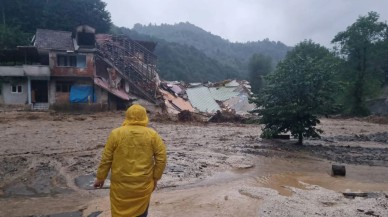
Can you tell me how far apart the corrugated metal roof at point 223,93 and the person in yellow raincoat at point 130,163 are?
35718 millimetres

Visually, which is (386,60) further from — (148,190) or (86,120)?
(148,190)

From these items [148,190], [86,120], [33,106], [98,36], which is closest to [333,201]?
[148,190]

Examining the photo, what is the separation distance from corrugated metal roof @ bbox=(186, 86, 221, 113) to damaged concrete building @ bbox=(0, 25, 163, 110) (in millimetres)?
6205

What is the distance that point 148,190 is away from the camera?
450 centimetres

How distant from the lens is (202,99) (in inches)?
1532

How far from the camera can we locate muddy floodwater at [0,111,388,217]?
20.8 feet

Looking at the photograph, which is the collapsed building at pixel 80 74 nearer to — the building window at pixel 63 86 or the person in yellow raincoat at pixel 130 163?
the building window at pixel 63 86

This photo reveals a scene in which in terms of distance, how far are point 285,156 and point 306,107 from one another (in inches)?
103

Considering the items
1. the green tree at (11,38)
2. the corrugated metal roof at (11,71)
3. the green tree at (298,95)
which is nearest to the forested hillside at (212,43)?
the green tree at (11,38)

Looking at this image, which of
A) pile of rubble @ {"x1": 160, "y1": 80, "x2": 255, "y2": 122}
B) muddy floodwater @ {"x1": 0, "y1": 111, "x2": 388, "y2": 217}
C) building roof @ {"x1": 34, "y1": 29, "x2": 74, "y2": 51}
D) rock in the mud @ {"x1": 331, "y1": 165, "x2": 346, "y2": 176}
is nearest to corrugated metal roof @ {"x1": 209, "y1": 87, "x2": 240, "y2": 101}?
pile of rubble @ {"x1": 160, "y1": 80, "x2": 255, "y2": 122}

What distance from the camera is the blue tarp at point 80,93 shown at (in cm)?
2947

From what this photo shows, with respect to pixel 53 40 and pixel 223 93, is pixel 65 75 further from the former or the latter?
pixel 223 93

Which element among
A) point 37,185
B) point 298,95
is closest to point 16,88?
point 37,185

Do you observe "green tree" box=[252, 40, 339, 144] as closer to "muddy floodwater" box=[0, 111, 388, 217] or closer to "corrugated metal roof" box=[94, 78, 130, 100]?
"muddy floodwater" box=[0, 111, 388, 217]
